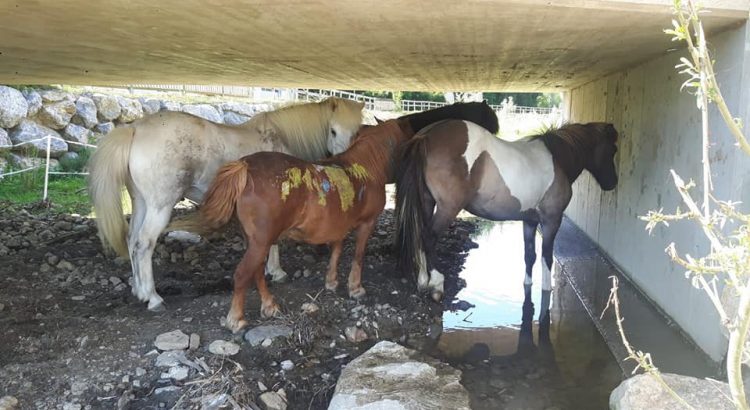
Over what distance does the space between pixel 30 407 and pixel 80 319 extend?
4.09 feet

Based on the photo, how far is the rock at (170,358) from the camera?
3.38 m

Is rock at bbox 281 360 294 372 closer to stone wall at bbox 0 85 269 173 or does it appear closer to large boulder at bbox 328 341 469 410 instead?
large boulder at bbox 328 341 469 410

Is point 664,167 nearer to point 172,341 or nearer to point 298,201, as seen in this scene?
point 298,201

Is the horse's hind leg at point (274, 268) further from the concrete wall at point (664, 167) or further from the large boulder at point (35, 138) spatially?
the large boulder at point (35, 138)

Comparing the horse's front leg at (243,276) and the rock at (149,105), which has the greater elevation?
the rock at (149,105)

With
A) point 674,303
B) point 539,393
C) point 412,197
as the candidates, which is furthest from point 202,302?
point 674,303

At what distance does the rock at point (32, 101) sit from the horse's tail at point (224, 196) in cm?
1005

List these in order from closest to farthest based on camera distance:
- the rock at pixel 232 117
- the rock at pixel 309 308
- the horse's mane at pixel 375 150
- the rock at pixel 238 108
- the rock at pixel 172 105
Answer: the rock at pixel 309 308 < the horse's mane at pixel 375 150 < the rock at pixel 172 105 < the rock at pixel 232 117 < the rock at pixel 238 108

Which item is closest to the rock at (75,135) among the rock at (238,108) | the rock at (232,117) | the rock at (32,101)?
the rock at (32,101)

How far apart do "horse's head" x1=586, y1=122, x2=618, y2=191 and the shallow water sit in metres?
1.27

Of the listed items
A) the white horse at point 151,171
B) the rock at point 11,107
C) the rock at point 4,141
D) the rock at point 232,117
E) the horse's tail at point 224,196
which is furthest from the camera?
the rock at point 232,117

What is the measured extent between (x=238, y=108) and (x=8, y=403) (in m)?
14.0

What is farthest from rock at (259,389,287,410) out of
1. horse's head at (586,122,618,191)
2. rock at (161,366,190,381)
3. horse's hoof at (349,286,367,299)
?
horse's head at (586,122,618,191)

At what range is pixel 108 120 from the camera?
43.3 feet
